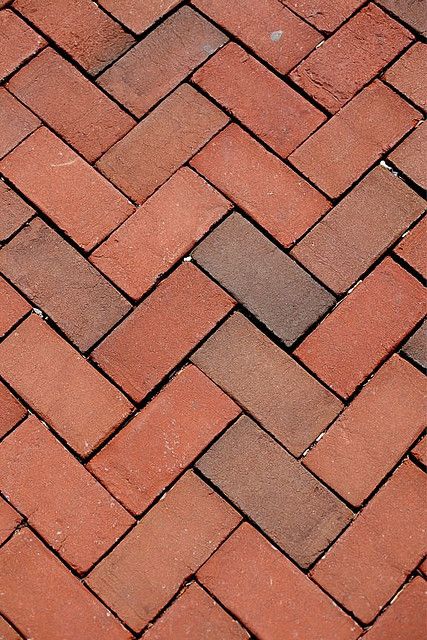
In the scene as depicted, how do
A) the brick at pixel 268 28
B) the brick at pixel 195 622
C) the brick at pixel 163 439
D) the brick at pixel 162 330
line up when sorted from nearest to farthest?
the brick at pixel 195 622 < the brick at pixel 163 439 < the brick at pixel 162 330 < the brick at pixel 268 28

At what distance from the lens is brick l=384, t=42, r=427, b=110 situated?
8.06 feet

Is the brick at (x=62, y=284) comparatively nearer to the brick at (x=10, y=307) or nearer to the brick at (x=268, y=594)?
the brick at (x=10, y=307)

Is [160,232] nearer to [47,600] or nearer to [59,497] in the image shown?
[59,497]

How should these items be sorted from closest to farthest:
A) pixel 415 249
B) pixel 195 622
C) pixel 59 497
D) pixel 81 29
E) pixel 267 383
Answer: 1. pixel 195 622
2. pixel 59 497
3. pixel 267 383
4. pixel 415 249
5. pixel 81 29

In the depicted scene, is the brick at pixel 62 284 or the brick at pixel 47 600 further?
the brick at pixel 62 284

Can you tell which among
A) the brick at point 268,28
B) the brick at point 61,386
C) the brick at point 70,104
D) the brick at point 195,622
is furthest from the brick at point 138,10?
the brick at point 195,622

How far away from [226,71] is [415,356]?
1.06 metres

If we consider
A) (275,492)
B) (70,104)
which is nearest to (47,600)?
(275,492)

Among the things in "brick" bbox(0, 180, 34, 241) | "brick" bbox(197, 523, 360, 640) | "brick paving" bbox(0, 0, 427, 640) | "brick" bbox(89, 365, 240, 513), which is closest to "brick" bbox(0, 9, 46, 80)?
"brick paving" bbox(0, 0, 427, 640)

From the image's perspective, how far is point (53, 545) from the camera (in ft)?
6.64

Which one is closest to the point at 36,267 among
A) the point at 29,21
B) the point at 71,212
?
the point at 71,212

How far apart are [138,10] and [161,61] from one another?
0.68 ft

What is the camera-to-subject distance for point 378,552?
2.02 m

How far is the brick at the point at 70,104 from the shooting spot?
2408mm
